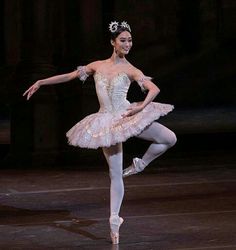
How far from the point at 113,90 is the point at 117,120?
0.26 m

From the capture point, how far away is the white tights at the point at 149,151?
5992 millimetres

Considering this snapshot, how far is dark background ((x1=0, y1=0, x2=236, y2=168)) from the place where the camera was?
12.8 m

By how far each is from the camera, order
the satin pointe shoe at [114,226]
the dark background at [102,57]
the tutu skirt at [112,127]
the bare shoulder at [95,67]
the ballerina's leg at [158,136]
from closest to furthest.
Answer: the tutu skirt at [112,127], the ballerina's leg at [158,136], the satin pointe shoe at [114,226], the bare shoulder at [95,67], the dark background at [102,57]

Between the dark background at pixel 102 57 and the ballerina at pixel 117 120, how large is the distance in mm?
5968

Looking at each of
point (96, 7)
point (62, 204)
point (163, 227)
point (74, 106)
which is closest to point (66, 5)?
point (96, 7)

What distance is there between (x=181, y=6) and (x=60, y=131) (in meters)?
12.1

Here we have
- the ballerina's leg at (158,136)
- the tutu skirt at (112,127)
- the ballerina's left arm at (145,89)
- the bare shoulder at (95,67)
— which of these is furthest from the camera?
the bare shoulder at (95,67)

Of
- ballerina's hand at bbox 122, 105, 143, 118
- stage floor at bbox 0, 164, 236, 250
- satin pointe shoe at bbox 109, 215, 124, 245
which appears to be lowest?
stage floor at bbox 0, 164, 236, 250

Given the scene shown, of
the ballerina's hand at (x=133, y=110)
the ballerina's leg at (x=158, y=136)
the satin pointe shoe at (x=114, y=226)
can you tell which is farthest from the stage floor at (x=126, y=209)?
the ballerina's hand at (x=133, y=110)

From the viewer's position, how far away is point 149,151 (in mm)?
6117

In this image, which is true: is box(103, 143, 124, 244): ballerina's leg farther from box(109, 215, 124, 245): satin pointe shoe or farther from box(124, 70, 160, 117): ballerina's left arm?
box(124, 70, 160, 117): ballerina's left arm

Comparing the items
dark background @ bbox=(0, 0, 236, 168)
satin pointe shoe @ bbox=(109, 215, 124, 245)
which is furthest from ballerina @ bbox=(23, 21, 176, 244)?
dark background @ bbox=(0, 0, 236, 168)

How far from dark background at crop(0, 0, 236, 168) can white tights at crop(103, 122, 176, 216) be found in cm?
595

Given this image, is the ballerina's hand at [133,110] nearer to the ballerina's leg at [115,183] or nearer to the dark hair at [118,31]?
the ballerina's leg at [115,183]
